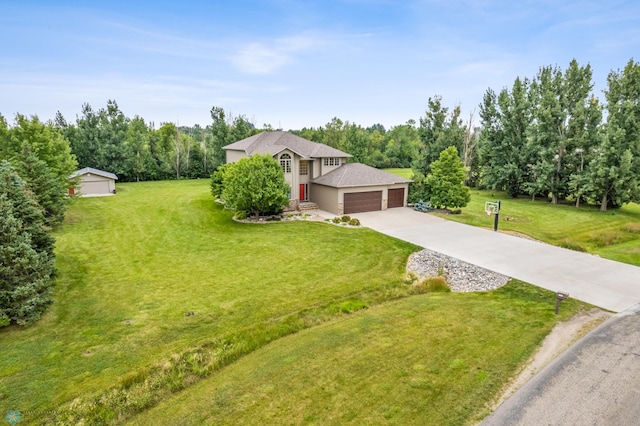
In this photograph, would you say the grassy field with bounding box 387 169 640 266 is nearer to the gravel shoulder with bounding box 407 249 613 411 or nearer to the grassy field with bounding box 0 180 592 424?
the gravel shoulder with bounding box 407 249 613 411

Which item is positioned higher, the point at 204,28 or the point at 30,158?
the point at 204,28

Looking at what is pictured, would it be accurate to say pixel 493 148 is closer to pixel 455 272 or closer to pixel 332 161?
pixel 332 161

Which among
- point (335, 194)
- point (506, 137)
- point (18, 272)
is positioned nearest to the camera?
point (18, 272)

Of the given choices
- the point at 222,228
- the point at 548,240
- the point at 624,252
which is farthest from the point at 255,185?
the point at 624,252

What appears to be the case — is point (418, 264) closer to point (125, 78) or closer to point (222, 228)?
point (222, 228)

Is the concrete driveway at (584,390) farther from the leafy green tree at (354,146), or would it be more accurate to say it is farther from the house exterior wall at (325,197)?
the leafy green tree at (354,146)

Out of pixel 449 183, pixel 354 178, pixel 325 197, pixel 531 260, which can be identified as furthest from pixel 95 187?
pixel 531 260
